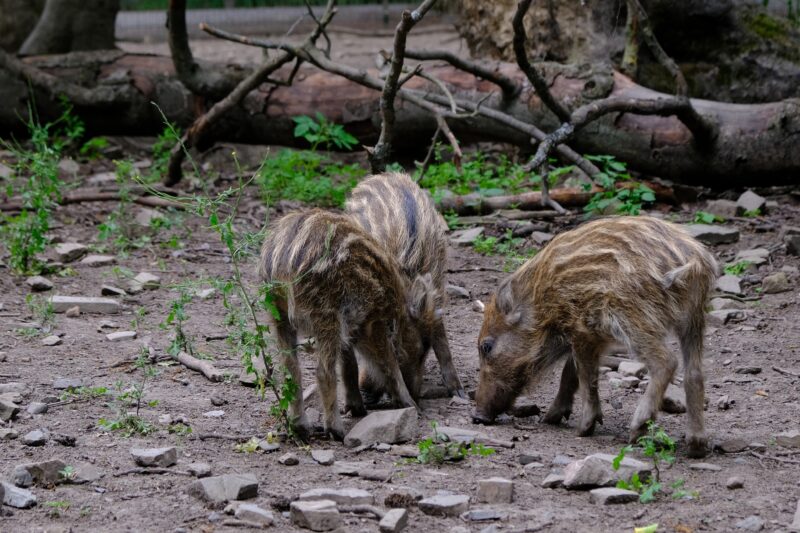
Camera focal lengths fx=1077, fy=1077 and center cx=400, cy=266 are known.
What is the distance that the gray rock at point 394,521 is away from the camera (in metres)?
3.57

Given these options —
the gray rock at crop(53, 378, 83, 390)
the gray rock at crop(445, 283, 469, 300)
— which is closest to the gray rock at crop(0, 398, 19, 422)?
the gray rock at crop(53, 378, 83, 390)

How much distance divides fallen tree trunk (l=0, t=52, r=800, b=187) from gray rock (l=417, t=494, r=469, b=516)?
577cm

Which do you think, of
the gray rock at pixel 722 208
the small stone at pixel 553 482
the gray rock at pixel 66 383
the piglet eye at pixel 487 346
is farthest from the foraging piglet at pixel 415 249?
the gray rock at pixel 722 208

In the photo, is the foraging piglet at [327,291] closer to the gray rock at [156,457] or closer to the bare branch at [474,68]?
the gray rock at [156,457]

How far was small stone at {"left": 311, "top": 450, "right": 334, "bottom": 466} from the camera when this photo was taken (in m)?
4.39

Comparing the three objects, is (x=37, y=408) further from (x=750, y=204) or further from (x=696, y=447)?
(x=750, y=204)

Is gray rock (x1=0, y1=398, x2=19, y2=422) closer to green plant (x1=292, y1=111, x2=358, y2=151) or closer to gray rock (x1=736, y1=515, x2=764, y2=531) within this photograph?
gray rock (x1=736, y1=515, x2=764, y2=531)

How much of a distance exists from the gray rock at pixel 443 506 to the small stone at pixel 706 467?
3.68 ft

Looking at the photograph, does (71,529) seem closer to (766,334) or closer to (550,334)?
(550,334)

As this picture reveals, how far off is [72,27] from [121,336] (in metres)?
6.95

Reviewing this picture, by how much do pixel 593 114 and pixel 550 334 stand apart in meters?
3.27

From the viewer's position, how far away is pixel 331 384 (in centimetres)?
475

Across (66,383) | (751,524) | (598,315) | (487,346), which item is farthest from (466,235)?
(751,524)

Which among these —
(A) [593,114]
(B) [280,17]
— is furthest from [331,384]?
(B) [280,17]
